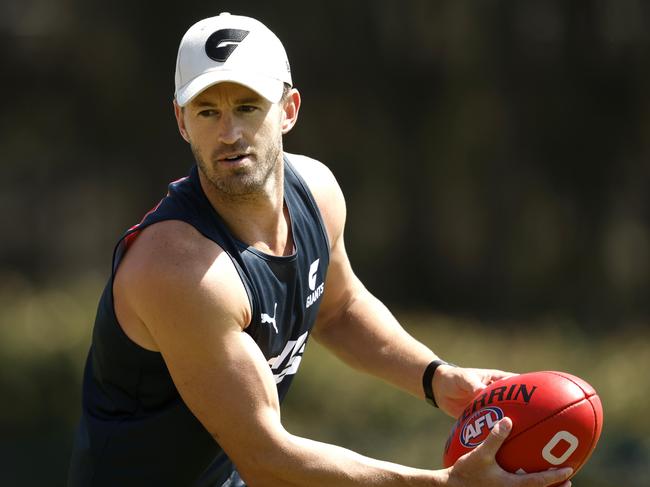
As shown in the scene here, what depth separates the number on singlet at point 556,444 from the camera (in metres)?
3.38

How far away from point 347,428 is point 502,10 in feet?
12.7

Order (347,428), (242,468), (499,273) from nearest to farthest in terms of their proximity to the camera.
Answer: (242,468), (347,428), (499,273)

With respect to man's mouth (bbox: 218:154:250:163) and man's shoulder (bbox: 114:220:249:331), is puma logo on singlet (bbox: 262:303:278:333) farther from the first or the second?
man's mouth (bbox: 218:154:250:163)

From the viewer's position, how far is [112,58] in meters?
10.2

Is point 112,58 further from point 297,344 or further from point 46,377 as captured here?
point 297,344

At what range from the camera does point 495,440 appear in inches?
130

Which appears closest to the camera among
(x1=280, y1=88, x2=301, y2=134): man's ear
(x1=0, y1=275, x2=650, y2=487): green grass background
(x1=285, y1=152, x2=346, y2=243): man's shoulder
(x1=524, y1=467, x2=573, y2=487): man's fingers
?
(x1=524, y1=467, x2=573, y2=487): man's fingers

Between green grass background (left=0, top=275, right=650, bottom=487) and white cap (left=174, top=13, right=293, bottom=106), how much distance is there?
12.7ft

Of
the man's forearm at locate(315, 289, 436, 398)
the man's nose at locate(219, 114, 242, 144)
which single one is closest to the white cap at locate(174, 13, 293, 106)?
the man's nose at locate(219, 114, 242, 144)

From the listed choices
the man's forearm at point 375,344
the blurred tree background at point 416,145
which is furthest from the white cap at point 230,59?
the blurred tree background at point 416,145

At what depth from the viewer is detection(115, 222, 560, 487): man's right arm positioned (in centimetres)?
320

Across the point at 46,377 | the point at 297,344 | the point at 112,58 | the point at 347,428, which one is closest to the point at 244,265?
the point at 297,344

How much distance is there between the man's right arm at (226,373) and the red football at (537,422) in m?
0.11

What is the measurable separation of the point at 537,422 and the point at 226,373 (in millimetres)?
921
